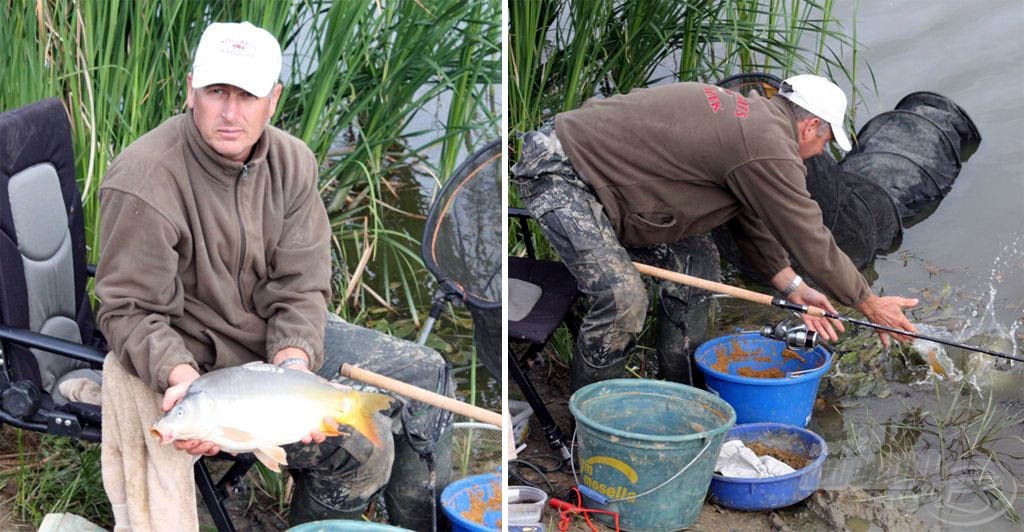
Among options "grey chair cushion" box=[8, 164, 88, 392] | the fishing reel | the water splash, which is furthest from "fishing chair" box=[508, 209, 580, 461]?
the water splash

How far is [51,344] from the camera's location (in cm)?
240

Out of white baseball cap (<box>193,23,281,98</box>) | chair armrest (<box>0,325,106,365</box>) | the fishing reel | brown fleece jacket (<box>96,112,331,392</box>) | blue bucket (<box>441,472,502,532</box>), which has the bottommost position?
blue bucket (<box>441,472,502,532</box>)

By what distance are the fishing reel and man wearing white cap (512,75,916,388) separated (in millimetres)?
30

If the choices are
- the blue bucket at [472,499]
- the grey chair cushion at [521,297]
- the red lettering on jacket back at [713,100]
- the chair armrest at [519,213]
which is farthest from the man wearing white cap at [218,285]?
the red lettering on jacket back at [713,100]

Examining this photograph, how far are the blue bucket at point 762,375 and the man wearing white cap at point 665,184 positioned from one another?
0.21 metres

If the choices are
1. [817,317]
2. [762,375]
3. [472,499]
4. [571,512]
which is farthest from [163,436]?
[762,375]

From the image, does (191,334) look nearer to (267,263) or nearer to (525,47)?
(267,263)

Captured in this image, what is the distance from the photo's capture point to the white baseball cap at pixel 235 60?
231cm

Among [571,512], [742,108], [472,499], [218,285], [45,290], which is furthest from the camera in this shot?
[742,108]

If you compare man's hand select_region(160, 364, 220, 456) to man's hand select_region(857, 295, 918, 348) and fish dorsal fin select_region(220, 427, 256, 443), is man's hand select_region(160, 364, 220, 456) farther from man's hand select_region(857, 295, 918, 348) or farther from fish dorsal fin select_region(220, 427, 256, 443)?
man's hand select_region(857, 295, 918, 348)

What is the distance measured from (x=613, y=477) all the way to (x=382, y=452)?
659 mm

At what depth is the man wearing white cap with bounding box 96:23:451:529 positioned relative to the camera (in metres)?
2.30

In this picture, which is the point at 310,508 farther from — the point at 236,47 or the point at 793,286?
the point at 793,286

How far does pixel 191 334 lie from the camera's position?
245 cm
